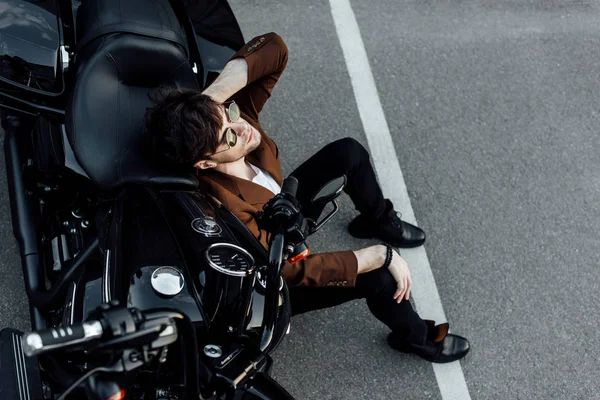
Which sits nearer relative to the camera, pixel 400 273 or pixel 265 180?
pixel 400 273

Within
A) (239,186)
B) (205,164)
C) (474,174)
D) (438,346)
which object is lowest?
(438,346)

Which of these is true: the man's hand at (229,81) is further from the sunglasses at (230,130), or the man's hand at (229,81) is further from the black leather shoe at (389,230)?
the black leather shoe at (389,230)

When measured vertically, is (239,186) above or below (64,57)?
below


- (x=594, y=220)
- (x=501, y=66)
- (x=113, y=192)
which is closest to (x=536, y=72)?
(x=501, y=66)

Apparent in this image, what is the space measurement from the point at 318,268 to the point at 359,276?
0.85ft

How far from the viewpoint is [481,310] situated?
335cm

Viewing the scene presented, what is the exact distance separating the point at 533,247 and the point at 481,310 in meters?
0.47

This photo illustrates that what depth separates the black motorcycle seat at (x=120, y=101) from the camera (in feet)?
8.26

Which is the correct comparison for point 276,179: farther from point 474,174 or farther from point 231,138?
point 474,174

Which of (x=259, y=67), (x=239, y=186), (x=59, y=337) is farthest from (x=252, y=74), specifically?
(x=59, y=337)

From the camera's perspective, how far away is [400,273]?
2781 mm

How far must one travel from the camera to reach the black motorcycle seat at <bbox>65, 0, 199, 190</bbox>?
8.26 feet

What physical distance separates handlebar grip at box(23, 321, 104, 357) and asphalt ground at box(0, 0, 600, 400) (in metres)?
1.70

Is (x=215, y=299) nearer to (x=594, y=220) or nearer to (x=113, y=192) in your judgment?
(x=113, y=192)
